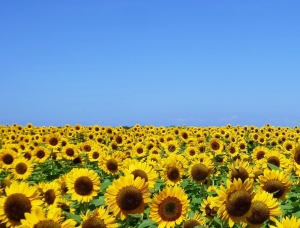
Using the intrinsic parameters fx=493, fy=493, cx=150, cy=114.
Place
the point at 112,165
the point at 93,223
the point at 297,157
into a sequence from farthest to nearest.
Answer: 1. the point at 112,165
2. the point at 297,157
3. the point at 93,223

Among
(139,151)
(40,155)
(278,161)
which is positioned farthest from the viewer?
(139,151)

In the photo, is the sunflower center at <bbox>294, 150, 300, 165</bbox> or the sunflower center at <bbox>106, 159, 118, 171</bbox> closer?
the sunflower center at <bbox>294, 150, 300, 165</bbox>

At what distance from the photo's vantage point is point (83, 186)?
6.36 m

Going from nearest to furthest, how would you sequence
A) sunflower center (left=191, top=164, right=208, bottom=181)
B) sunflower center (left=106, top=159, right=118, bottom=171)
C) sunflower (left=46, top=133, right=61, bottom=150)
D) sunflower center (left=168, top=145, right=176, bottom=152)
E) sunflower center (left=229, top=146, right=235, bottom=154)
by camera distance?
sunflower center (left=191, top=164, right=208, bottom=181) → sunflower center (left=106, top=159, right=118, bottom=171) → sunflower center (left=229, top=146, right=235, bottom=154) → sunflower center (left=168, top=145, right=176, bottom=152) → sunflower (left=46, top=133, right=61, bottom=150)

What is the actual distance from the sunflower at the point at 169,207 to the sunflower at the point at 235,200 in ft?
2.24

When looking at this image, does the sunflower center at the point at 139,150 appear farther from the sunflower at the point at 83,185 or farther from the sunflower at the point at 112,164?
the sunflower at the point at 83,185

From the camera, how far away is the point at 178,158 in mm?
8078

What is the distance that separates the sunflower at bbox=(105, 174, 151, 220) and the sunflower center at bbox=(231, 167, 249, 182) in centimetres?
148

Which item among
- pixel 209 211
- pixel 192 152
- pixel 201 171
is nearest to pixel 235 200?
pixel 209 211

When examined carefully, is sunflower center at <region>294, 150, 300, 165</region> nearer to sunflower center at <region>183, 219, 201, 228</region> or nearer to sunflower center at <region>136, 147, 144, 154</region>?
sunflower center at <region>183, 219, 201, 228</region>

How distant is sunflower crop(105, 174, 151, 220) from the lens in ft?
16.8

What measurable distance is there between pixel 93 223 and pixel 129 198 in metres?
0.84

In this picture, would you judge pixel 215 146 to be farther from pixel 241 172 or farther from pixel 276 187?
pixel 276 187

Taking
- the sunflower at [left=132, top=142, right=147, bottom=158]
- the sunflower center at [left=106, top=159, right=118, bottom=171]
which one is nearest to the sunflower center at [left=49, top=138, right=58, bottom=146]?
the sunflower at [left=132, top=142, right=147, bottom=158]
